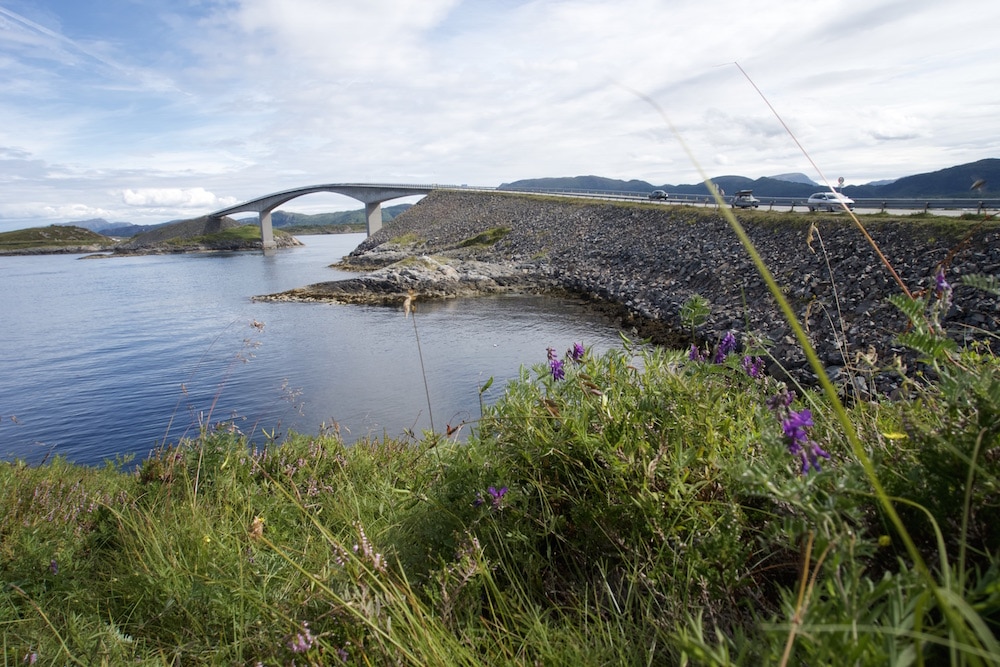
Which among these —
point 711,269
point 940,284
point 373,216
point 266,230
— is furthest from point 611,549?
point 266,230

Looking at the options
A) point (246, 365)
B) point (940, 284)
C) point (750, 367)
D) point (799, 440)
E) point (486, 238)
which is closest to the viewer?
point (799, 440)

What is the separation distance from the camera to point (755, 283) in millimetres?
18922

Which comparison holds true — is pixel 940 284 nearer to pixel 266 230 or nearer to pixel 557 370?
pixel 557 370

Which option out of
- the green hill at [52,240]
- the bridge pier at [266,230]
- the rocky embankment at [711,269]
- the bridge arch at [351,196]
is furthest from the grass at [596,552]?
the green hill at [52,240]

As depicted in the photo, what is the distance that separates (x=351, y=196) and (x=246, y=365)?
7353cm

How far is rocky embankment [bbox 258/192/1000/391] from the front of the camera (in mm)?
12219

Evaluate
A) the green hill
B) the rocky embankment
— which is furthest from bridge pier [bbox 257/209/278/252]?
the rocky embankment

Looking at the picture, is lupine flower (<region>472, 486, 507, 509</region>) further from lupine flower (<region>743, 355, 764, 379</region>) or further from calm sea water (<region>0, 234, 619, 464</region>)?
calm sea water (<region>0, 234, 619, 464</region>)

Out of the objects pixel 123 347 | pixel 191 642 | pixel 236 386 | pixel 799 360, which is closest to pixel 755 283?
pixel 799 360

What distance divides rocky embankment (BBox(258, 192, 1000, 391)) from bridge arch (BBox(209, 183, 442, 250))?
3017 centimetres

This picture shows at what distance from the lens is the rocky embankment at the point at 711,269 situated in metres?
12.2

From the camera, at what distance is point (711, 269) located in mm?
21984

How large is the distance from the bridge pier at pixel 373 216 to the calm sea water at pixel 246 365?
47.2 m

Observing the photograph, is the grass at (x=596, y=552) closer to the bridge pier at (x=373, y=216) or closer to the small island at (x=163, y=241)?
the bridge pier at (x=373, y=216)
